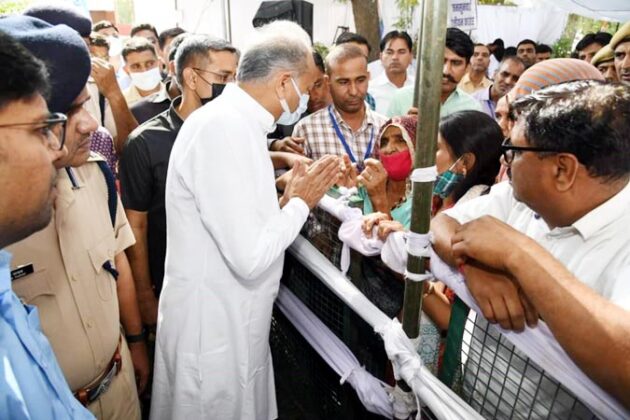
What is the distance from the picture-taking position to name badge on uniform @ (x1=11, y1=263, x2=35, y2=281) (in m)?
1.53

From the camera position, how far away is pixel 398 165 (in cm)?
268

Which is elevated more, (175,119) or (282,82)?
(282,82)

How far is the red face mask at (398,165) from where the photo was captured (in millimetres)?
2679

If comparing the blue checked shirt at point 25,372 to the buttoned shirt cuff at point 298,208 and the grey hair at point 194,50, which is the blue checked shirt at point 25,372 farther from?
the grey hair at point 194,50

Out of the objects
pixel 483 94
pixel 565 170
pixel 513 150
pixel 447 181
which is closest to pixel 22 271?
pixel 513 150

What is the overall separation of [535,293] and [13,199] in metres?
1.28

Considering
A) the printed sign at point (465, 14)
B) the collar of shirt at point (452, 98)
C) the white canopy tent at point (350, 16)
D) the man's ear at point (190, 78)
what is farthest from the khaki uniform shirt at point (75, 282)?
the white canopy tent at point (350, 16)

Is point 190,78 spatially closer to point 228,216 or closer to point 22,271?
point 228,216

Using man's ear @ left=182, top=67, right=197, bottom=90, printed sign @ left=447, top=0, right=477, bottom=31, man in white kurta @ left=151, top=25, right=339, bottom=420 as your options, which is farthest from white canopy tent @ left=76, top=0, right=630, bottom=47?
man in white kurta @ left=151, top=25, right=339, bottom=420

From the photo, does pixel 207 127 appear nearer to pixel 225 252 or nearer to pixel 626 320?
pixel 225 252

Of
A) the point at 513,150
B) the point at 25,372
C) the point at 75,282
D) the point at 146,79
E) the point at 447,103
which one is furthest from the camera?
the point at 146,79

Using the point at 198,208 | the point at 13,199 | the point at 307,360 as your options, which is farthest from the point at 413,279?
the point at 307,360

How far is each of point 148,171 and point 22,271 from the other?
122 centimetres

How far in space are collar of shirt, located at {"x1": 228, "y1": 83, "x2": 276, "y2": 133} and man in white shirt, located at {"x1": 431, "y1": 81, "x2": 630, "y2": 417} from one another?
1.06m
